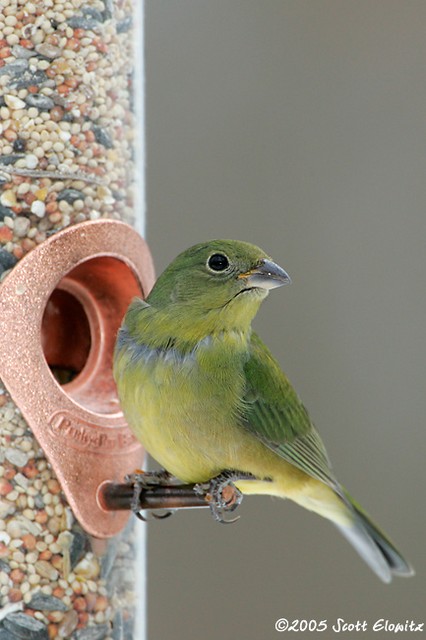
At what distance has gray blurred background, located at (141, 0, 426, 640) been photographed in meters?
6.48

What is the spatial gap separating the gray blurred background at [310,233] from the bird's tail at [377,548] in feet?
6.59

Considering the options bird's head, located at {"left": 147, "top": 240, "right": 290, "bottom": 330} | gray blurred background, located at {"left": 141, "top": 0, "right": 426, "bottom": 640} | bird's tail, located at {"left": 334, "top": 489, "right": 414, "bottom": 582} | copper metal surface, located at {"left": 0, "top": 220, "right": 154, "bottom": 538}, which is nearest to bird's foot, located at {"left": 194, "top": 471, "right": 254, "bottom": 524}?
copper metal surface, located at {"left": 0, "top": 220, "right": 154, "bottom": 538}

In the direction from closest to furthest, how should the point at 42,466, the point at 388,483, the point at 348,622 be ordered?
the point at 42,466
the point at 348,622
the point at 388,483

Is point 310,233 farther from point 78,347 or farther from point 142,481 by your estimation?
point 142,481

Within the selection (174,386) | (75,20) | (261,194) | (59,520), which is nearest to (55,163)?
(75,20)

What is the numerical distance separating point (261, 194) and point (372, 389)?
1.33 meters

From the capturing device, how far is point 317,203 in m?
7.25

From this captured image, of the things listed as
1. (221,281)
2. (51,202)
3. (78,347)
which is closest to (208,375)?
(221,281)

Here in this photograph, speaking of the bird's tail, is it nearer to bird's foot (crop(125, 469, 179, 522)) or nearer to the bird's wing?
the bird's wing

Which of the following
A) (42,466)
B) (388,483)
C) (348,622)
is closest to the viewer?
(42,466)

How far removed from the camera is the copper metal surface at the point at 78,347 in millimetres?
3498

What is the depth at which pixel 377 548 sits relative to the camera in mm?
4418

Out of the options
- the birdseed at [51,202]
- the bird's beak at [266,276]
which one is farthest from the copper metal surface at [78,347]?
the bird's beak at [266,276]

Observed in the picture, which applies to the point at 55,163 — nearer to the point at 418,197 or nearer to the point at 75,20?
the point at 75,20
